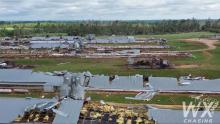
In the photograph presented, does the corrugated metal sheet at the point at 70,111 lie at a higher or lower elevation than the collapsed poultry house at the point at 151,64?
higher

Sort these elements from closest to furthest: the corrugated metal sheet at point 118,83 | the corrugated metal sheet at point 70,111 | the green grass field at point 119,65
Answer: the corrugated metal sheet at point 70,111, the corrugated metal sheet at point 118,83, the green grass field at point 119,65

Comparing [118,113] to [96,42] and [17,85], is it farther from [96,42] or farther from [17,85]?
[96,42]

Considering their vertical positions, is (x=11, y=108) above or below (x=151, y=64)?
above

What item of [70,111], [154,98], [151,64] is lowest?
[154,98]

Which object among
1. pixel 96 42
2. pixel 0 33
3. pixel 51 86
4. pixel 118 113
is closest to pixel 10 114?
pixel 118 113

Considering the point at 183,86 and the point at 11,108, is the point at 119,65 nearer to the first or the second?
the point at 183,86

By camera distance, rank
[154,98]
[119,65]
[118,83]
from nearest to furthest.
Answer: [154,98], [118,83], [119,65]

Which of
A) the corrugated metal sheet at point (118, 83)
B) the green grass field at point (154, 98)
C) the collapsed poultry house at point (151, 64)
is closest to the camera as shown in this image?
the green grass field at point (154, 98)

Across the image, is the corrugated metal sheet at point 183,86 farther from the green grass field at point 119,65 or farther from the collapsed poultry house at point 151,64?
the collapsed poultry house at point 151,64

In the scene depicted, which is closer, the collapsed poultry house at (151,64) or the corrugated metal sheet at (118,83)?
the corrugated metal sheet at (118,83)

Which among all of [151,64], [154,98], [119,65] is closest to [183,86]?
[154,98]

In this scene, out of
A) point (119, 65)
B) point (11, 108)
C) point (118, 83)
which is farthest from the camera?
point (119, 65)

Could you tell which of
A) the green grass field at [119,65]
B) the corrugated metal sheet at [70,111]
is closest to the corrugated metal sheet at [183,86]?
the green grass field at [119,65]

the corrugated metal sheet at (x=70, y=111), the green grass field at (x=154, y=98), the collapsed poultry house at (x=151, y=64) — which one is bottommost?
the green grass field at (x=154, y=98)
